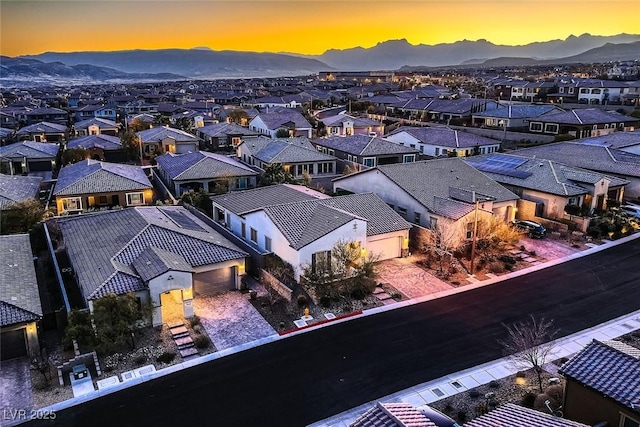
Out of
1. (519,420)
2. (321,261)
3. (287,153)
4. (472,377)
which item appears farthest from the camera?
(287,153)

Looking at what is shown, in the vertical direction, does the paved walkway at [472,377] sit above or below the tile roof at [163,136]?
below

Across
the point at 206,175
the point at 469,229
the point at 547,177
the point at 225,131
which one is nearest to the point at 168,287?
the point at 469,229

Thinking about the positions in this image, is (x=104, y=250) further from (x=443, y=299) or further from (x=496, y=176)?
(x=496, y=176)

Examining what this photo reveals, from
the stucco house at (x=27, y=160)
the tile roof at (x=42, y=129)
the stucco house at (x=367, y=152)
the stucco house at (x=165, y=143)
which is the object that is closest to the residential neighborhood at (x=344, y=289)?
the stucco house at (x=367, y=152)

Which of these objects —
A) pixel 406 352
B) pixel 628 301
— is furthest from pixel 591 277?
pixel 406 352

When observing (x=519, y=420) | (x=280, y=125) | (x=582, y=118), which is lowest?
(x=519, y=420)

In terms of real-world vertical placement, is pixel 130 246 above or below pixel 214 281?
above

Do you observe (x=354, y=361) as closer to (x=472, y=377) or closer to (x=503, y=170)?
(x=472, y=377)

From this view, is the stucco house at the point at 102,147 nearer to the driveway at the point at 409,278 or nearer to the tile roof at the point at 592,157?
the driveway at the point at 409,278

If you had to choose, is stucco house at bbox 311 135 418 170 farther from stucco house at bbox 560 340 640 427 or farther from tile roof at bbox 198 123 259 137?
stucco house at bbox 560 340 640 427
